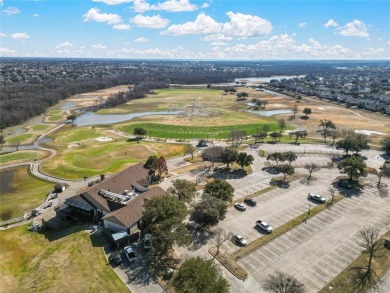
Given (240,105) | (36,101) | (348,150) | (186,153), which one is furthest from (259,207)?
(36,101)

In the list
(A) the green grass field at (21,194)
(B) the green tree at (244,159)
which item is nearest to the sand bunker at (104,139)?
(A) the green grass field at (21,194)

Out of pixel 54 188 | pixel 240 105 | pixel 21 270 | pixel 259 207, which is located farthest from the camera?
pixel 240 105

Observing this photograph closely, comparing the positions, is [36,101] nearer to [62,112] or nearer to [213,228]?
[62,112]

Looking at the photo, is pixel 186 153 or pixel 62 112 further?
pixel 62 112

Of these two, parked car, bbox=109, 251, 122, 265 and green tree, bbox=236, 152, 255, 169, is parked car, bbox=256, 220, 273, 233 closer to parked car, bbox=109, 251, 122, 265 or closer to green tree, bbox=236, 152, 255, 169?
parked car, bbox=109, 251, 122, 265

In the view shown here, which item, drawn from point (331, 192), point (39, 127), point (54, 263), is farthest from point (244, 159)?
point (39, 127)

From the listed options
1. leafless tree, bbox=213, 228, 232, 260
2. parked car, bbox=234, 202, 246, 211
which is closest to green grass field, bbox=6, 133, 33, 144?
parked car, bbox=234, 202, 246, 211

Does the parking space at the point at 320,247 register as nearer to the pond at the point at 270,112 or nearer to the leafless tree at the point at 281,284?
the leafless tree at the point at 281,284
